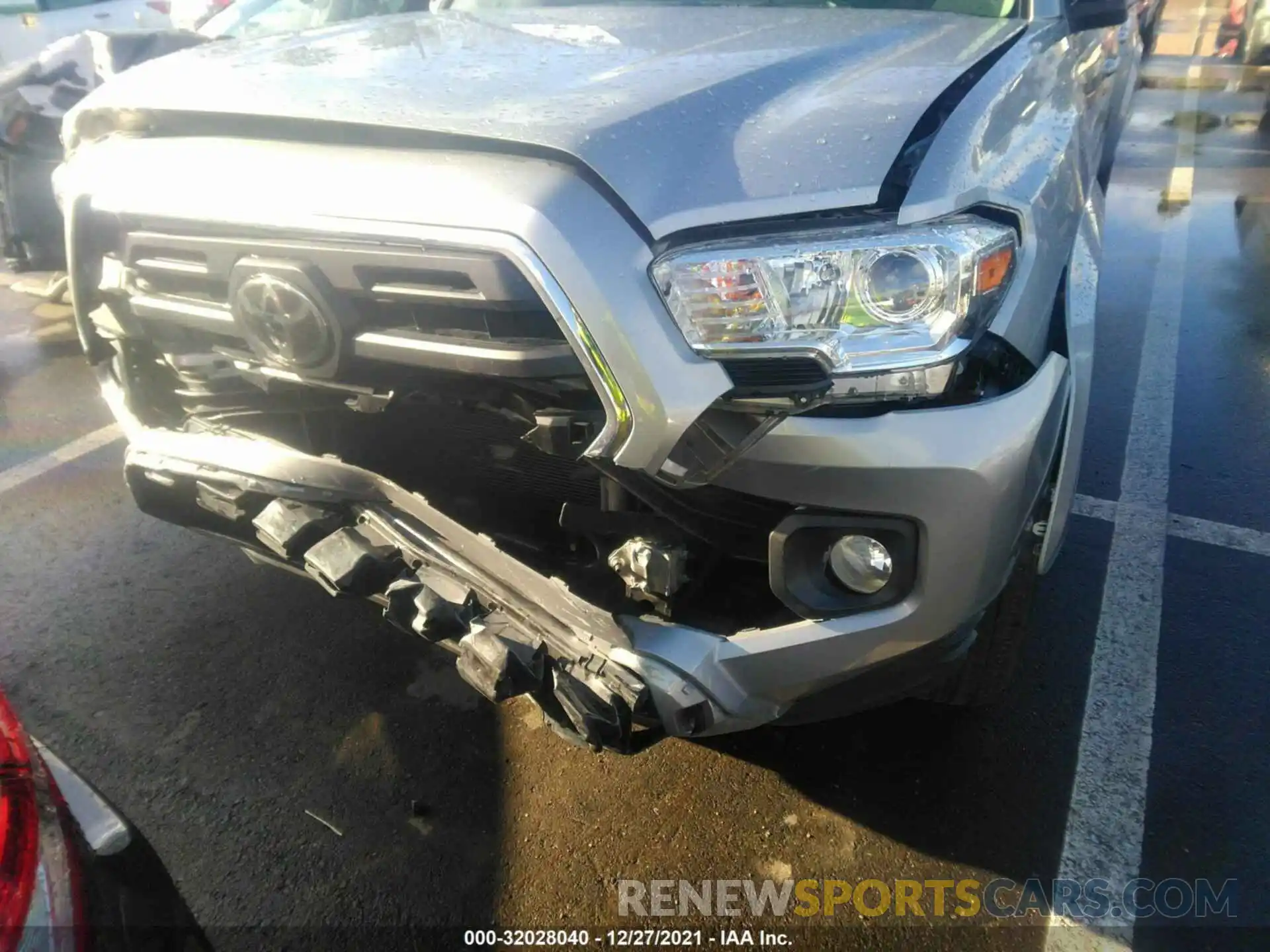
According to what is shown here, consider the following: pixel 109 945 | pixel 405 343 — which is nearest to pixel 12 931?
pixel 109 945

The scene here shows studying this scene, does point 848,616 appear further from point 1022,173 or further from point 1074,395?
point 1022,173

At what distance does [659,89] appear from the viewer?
6.12 feet

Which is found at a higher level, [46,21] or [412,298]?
[46,21]

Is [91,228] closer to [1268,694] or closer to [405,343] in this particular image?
[405,343]

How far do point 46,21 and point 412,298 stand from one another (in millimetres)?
8424

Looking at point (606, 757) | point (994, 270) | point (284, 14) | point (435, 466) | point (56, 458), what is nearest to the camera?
point (994, 270)

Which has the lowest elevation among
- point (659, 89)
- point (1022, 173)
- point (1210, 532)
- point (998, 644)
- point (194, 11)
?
point (1210, 532)

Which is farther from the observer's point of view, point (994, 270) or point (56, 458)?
point (56, 458)

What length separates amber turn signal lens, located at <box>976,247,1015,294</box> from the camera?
1668 mm

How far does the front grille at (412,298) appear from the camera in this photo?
170 centimetres

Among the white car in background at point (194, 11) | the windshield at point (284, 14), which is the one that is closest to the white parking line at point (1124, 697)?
the windshield at point (284, 14)

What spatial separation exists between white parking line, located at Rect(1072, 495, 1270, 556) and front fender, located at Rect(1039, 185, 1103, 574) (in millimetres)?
1085

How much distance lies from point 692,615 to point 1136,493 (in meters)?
2.39

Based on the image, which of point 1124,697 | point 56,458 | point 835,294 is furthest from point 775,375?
point 56,458
